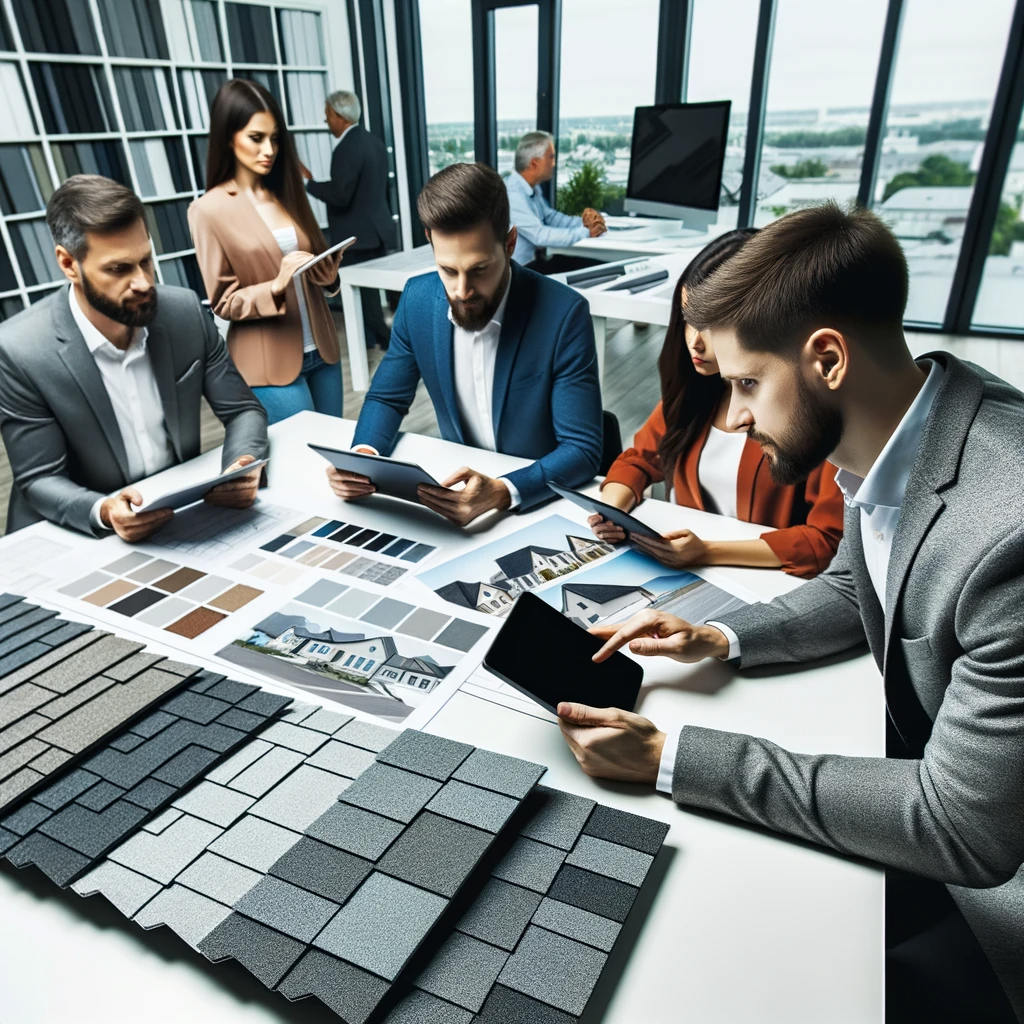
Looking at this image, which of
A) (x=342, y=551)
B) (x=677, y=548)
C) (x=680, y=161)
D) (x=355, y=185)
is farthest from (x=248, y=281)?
(x=355, y=185)

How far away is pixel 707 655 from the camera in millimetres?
1085

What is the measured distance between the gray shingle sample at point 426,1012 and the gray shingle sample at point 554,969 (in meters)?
0.05

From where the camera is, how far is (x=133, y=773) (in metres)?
0.90

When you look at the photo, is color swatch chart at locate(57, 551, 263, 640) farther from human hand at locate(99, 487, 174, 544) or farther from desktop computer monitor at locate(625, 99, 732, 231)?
desktop computer monitor at locate(625, 99, 732, 231)

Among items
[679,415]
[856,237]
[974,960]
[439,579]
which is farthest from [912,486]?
[679,415]

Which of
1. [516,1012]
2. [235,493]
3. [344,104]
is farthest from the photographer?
[344,104]

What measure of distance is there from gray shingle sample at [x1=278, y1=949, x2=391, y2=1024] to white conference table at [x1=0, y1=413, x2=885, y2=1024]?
4cm

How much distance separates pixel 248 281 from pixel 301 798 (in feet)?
7.19

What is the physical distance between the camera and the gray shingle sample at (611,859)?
0.76 m

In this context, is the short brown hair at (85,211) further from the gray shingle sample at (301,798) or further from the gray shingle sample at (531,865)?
the gray shingle sample at (531,865)

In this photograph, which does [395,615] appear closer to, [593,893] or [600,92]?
[593,893]

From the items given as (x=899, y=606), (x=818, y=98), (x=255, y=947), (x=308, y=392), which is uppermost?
(x=818, y=98)

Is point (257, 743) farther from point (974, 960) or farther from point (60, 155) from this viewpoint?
point (60, 155)

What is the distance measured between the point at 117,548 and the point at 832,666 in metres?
1.29
